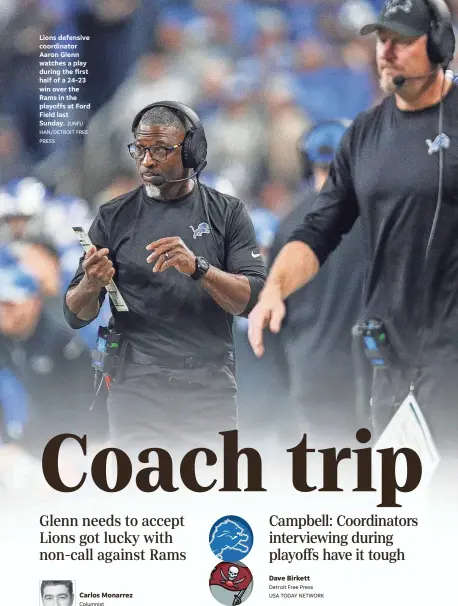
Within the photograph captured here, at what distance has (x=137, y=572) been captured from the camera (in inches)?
121

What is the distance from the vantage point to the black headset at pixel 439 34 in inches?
115

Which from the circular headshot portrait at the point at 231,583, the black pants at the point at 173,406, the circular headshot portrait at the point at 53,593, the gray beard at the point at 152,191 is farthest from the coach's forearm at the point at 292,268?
the circular headshot portrait at the point at 53,593

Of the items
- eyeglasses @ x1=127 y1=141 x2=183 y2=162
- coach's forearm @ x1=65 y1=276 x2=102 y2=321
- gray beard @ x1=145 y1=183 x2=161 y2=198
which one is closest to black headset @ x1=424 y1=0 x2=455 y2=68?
eyeglasses @ x1=127 y1=141 x2=183 y2=162

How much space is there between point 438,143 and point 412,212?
22 centimetres

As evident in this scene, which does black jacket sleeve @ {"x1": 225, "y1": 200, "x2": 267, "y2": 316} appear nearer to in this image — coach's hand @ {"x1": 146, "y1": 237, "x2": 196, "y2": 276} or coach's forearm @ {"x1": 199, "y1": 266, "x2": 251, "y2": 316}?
coach's forearm @ {"x1": 199, "y1": 266, "x2": 251, "y2": 316}

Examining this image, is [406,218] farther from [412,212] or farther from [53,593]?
[53,593]

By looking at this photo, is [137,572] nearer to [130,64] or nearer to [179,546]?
[179,546]

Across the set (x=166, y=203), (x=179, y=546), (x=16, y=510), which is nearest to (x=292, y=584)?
(x=179, y=546)

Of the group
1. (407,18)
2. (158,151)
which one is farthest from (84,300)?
(407,18)

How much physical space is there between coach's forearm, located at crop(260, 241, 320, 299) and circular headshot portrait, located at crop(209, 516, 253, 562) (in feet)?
2.35

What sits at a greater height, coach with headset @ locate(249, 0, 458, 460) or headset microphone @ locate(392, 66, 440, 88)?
headset microphone @ locate(392, 66, 440, 88)

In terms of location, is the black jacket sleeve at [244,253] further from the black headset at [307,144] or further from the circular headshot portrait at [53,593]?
the circular headshot portrait at [53,593]

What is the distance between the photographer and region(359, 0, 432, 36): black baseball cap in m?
2.92

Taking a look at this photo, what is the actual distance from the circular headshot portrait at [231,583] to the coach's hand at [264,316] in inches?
26.2
